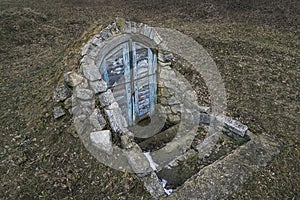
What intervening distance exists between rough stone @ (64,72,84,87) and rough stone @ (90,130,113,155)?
937 mm

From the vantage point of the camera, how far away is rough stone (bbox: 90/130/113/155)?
3.90m

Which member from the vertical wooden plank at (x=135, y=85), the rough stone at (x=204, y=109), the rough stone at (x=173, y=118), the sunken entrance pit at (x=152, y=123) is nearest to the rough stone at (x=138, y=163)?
the sunken entrance pit at (x=152, y=123)

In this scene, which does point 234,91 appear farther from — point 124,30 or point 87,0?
point 87,0

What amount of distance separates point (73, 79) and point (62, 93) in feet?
1.20

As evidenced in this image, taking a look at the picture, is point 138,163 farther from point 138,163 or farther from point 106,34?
point 106,34

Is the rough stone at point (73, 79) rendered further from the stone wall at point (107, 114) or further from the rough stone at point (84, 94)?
the rough stone at point (84, 94)

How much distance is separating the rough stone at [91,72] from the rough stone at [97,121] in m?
0.57

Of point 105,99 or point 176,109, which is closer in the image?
point 105,99

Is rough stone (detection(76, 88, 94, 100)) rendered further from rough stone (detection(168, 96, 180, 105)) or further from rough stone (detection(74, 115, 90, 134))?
rough stone (detection(168, 96, 180, 105))

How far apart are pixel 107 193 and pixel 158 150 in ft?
6.10

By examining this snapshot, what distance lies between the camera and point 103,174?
3.87m

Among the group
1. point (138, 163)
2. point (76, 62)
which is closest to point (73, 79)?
point (76, 62)

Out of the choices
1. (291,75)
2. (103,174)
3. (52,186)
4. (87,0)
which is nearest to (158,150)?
(103,174)

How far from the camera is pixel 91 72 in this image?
13.8ft
